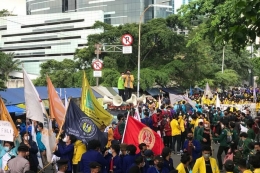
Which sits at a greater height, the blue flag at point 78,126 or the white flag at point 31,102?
the white flag at point 31,102

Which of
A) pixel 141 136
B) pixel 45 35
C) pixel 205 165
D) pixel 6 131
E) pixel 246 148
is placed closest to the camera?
pixel 205 165

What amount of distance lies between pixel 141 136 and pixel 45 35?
283ft

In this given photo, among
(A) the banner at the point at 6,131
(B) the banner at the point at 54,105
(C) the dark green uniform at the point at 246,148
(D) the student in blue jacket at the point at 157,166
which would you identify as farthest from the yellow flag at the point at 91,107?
(D) the student in blue jacket at the point at 157,166

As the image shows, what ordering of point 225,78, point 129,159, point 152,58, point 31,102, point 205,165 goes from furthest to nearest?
1. point 225,78
2. point 152,58
3. point 31,102
4. point 129,159
5. point 205,165

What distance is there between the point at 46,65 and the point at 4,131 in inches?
1622

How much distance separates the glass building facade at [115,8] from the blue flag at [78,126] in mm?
70922

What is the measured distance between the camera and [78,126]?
8.88 meters

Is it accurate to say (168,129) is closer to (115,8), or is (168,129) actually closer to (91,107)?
(91,107)

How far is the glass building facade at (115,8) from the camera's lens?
86125 millimetres

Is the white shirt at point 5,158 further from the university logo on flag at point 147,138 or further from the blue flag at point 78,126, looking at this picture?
the university logo on flag at point 147,138

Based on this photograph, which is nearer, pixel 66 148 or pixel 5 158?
pixel 5 158

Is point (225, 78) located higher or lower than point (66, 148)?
lower

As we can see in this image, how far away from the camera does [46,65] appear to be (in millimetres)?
48688

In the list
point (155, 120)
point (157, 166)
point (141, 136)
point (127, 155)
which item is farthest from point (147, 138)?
point (155, 120)
